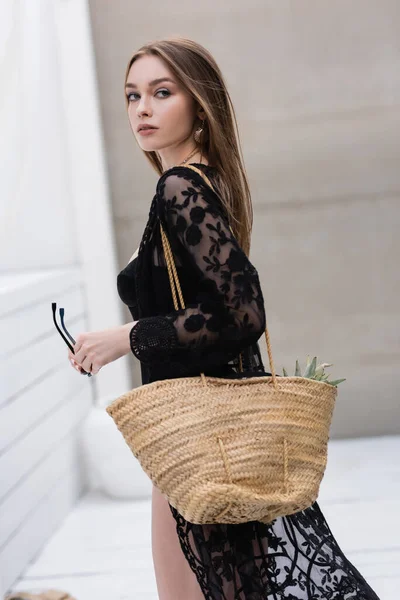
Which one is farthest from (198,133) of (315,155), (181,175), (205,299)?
(315,155)

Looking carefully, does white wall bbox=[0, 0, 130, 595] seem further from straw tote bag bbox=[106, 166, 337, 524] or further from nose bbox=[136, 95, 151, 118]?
straw tote bag bbox=[106, 166, 337, 524]

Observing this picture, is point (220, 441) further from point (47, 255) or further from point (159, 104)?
point (47, 255)

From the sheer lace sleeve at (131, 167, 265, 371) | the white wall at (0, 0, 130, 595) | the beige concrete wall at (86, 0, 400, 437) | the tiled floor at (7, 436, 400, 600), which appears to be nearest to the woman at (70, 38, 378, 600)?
the sheer lace sleeve at (131, 167, 265, 371)

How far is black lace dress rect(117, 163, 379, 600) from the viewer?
52.4 inches

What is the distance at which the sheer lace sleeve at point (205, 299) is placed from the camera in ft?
4.35

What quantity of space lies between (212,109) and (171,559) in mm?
814

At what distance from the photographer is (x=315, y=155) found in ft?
14.4

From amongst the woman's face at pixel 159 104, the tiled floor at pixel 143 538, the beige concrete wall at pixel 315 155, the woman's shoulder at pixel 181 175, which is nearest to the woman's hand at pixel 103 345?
the woman's shoulder at pixel 181 175

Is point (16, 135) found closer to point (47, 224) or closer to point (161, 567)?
point (47, 224)

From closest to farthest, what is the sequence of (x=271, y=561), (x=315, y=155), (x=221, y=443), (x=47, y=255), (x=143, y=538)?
(x=221, y=443) → (x=271, y=561) → (x=143, y=538) → (x=47, y=255) → (x=315, y=155)

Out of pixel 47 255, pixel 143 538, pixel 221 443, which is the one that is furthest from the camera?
pixel 47 255

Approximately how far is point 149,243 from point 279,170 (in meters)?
3.09

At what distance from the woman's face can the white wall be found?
1.61 metres

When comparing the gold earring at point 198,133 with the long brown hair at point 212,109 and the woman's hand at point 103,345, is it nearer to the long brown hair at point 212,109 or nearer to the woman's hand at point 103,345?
the long brown hair at point 212,109
